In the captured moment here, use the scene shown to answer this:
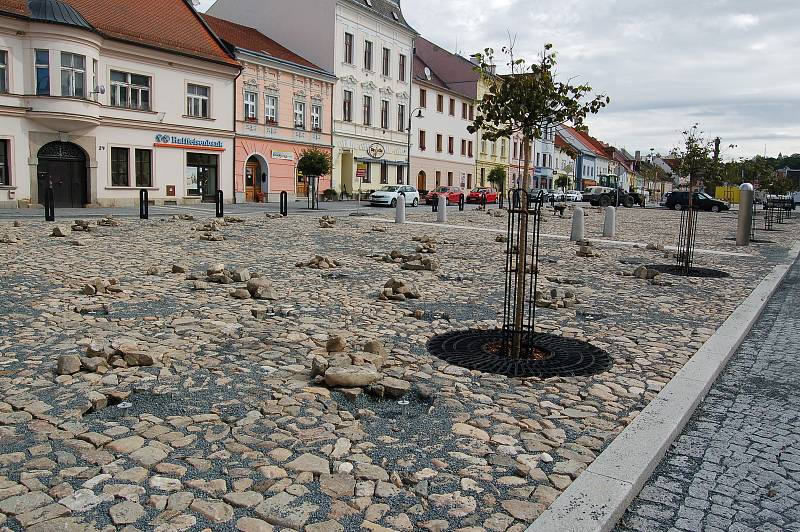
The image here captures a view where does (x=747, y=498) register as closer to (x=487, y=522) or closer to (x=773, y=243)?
(x=487, y=522)

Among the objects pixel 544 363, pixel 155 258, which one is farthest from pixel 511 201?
pixel 155 258

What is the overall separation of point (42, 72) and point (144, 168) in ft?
21.1

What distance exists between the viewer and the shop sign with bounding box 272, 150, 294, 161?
4003 centimetres

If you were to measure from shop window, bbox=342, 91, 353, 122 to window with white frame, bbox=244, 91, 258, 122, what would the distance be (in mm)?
8506

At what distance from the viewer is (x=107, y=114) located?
3044 centimetres

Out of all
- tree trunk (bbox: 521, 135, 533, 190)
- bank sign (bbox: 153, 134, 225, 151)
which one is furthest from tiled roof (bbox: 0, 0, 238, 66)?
tree trunk (bbox: 521, 135, 533, 190)

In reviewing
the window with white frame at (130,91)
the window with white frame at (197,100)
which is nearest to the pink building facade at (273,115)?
the window with white frame at (197,100)

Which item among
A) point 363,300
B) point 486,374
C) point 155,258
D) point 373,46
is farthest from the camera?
point 373,46

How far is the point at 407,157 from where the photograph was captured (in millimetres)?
53281

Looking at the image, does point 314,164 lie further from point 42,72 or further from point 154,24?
point 42,72

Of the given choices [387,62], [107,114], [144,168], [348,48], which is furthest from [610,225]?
[387,62]

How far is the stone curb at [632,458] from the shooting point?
300 centimetres

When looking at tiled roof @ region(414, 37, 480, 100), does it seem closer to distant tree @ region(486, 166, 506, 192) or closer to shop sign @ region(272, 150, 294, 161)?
distant tree @ region(486, 166, 506, 192)

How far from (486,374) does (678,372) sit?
1535mm
